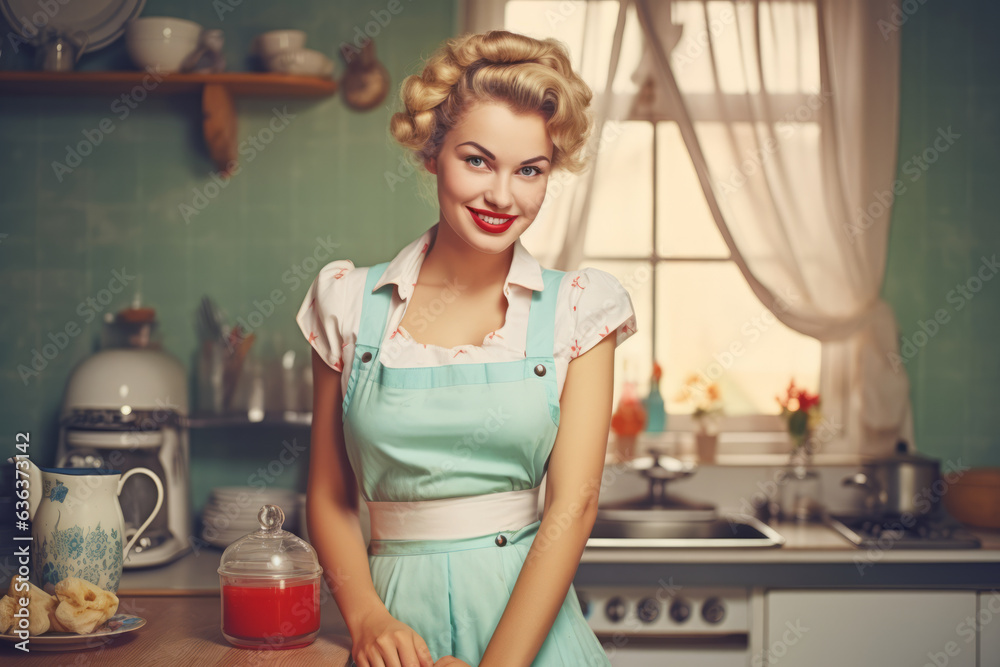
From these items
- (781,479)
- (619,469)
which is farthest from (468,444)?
(781,479)

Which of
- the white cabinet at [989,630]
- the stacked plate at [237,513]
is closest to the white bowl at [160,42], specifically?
the stacked plate at [237,513]

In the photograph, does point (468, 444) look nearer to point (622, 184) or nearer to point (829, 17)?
point (622, 184)

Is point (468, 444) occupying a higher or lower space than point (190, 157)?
lower

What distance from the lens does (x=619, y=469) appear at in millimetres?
2410

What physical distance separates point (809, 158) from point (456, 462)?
179cm

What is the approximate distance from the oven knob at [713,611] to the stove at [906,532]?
346 mm

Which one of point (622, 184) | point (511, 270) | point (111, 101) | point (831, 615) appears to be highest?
point (111, 101)

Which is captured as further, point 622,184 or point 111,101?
point 622,184

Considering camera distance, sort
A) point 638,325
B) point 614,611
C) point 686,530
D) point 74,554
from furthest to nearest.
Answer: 1. point 638,325
2. point 686,530
3. point 614,611
4. point 74,554

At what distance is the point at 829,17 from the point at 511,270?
1794 mm

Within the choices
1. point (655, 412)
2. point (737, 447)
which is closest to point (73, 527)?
point (655, 412)

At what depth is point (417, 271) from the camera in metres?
1.26

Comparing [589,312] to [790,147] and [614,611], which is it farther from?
[790,147]

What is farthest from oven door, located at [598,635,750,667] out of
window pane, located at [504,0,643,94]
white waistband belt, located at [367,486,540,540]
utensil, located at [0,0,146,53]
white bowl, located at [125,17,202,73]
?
utensil, located at [0,0,146,53]
